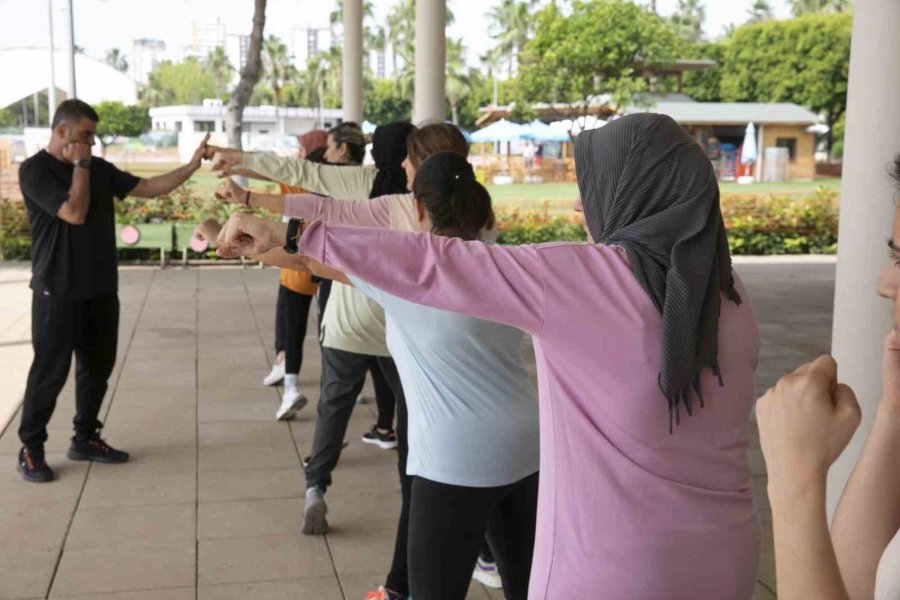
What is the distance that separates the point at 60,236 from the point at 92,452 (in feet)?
4.22

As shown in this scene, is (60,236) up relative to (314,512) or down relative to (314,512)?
up

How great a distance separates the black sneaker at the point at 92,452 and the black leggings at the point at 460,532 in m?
3.45

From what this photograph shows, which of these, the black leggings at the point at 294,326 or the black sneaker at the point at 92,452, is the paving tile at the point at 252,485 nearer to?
the black sneaker at the point at 92,452

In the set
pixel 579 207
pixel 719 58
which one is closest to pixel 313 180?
pixel 579 207

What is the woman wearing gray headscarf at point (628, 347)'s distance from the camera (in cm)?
182

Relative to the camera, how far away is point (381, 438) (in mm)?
6312

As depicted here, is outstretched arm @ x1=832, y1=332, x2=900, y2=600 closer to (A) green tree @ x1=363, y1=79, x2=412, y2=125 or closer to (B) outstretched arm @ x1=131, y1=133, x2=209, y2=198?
(B) outstretched arm @ x1=131, y1=133, x2=209, y2=198

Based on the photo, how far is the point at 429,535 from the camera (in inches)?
110

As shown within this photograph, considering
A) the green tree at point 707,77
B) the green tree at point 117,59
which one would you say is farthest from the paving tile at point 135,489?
the green tree at point 117,59

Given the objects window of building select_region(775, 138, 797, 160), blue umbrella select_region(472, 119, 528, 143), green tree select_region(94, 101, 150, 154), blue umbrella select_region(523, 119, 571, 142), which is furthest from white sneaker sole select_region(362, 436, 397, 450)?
green tree select_region(94, 101, 150, 154)

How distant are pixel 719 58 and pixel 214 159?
5814 cm

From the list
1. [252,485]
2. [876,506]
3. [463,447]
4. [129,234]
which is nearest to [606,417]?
[876,506]

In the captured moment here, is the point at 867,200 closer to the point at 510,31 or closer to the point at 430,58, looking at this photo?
the point at 430,58

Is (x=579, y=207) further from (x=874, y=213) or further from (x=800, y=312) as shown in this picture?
(x=800, y=312)
